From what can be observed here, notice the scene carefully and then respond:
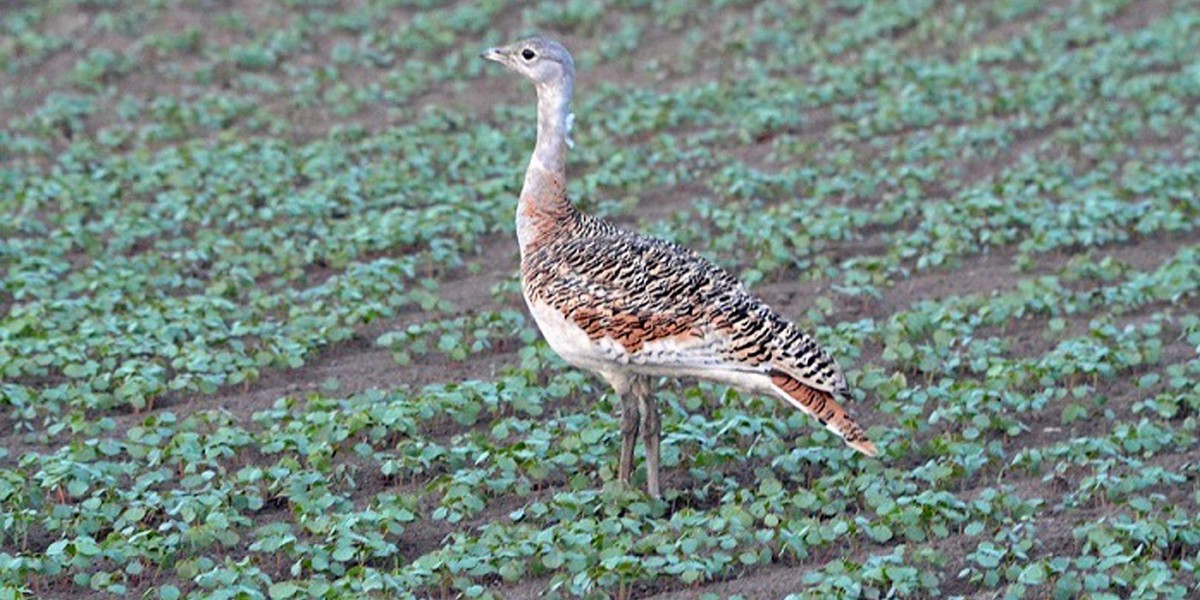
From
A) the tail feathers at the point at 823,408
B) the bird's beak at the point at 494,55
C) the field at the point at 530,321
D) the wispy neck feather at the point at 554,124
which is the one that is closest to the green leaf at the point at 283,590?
the field at the point at 530,321

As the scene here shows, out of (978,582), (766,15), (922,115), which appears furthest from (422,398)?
(766,15)

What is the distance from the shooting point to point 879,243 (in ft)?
33.3

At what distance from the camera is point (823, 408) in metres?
6.60

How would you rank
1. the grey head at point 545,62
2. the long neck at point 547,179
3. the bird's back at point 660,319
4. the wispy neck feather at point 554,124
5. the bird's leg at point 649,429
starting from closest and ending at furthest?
1. the bird's back at point 660,319
2. the bird's leg at point 649,429
3. the long neck at point 547,179
4. the wispy neck feather at point 554,124
5. the grey head at point 545,62

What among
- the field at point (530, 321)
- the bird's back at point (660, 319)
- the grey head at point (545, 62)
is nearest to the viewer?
the field at point (530, 321)

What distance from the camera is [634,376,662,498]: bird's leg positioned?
22.6 ft

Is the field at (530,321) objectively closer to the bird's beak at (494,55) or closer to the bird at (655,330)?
the bird at (655,330)

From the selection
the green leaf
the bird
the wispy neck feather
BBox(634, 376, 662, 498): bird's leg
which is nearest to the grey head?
the wispy neck feather

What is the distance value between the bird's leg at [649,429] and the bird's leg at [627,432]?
3 cm

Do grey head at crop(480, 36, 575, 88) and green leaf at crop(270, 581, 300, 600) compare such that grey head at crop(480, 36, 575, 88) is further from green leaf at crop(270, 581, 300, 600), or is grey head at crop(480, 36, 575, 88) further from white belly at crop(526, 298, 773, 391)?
green leaf at crop(270, 581, 300, 600)

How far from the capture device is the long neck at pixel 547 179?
24.3 ft

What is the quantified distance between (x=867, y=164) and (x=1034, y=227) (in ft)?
5.44

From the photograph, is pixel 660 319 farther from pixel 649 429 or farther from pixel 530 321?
pixel 530 321

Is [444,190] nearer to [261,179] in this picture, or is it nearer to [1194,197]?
[261,179]
